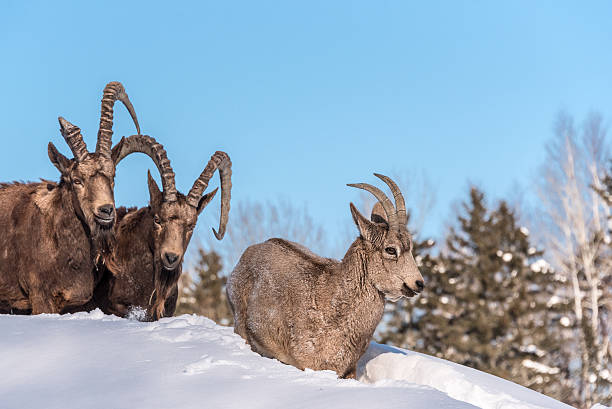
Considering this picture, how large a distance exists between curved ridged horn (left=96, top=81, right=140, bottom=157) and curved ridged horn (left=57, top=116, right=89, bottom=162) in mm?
221

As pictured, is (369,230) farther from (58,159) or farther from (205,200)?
(58,159)

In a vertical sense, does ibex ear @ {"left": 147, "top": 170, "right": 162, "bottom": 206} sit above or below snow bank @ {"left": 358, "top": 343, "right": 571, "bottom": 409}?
above

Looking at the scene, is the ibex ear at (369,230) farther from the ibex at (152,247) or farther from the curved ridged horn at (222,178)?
the curved ridged horn at (222,178)

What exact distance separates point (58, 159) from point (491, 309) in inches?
982

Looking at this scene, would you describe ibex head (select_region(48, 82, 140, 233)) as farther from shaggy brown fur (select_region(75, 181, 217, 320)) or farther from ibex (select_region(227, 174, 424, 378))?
ibex (select_region(227, 174, 424, 378))

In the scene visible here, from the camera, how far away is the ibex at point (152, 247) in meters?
9.56

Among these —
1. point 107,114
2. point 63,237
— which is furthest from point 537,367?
point 63,237

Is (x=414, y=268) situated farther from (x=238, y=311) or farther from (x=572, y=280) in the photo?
(x=572, y=280)

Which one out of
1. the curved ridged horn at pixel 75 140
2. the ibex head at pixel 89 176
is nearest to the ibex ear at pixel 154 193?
the ibex head at pixel 89 176

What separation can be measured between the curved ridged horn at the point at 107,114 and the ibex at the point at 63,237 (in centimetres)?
2

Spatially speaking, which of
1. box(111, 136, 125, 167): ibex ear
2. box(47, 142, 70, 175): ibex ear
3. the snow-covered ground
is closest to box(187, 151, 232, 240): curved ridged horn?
box(111, 136, 125, 167): ibex ear

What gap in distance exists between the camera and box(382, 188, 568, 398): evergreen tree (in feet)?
97.7

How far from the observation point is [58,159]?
355 inches

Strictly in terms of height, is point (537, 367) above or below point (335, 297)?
below
